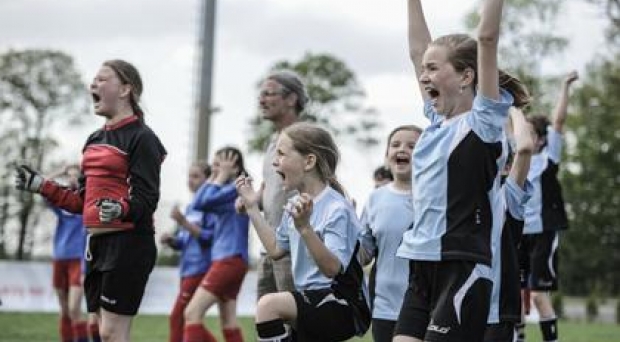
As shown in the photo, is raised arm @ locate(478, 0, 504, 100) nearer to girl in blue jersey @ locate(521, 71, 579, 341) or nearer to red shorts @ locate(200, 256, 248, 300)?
girl in blue jersey @ locate(521, 71, 579, 341)

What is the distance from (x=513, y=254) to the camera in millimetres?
5812

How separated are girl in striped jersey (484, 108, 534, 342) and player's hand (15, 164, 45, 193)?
2942 millimetres

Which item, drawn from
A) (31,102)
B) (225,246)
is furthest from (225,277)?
(31,102)

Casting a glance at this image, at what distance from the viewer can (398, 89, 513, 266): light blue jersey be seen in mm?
4895

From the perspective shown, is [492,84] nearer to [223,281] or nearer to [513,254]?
[513,254]

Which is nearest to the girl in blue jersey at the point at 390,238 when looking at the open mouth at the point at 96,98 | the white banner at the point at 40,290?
the open mouth at the point at 96,98

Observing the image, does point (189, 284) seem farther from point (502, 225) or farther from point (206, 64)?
point (206, 64)

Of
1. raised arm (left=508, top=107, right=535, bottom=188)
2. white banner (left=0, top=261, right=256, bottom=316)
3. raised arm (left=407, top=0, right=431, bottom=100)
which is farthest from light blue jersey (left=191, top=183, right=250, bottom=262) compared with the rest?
white banner (left=0, top=261, right=256, bottom=316)

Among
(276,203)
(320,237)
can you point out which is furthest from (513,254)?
(276,203)

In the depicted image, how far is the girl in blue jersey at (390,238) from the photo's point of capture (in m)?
7.00

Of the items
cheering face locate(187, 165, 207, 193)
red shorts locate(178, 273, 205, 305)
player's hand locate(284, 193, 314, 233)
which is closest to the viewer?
player's hand locate(284, 193, 314, 233)

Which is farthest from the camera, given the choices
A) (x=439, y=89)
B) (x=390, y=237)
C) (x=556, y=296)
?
(x=556, y=296)

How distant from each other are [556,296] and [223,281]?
3624cm

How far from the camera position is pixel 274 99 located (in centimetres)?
845
